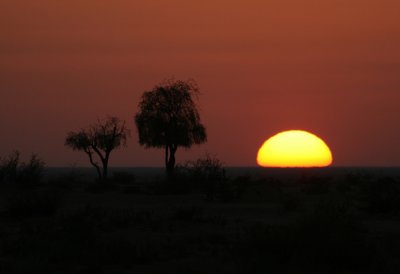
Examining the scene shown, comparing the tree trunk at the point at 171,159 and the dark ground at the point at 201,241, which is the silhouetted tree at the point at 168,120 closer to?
the tree trunk at the point at 171,159

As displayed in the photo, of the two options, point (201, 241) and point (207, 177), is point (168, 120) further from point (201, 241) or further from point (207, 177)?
point (201, 241)

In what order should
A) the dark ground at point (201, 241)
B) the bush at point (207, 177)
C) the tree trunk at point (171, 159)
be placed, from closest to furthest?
the dark ground at point (201, 241) → the bush at point (207, 177) → the tree trunk at point (171, 159)

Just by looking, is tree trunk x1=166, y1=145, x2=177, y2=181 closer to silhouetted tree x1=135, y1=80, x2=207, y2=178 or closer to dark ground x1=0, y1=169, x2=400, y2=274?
silhouetted tree x1=135, y1=80, x2=207, y2=178

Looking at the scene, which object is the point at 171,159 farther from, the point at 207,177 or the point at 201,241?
the point at 201,241

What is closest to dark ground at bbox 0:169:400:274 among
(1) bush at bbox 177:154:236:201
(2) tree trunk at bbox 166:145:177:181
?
(1) bush at bbox 177:154:236:201

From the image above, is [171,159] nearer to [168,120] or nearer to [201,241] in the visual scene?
[168,120]

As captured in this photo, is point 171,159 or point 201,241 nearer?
point 201,241

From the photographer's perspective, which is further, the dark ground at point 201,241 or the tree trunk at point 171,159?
the tree trunk at point 171,159

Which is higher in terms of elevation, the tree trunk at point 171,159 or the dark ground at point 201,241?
the tree trunk at point 171,159

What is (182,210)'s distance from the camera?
31969mm

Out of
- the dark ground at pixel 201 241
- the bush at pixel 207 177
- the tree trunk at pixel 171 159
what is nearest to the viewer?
the dark ground at pixel 201 241

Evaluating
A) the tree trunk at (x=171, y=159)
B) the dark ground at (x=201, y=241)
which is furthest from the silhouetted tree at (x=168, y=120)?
the dark ground at (x=201, y=241)

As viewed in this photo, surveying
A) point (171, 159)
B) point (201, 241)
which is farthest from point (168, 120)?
point (201, 241)

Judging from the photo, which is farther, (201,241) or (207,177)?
(207,177)
